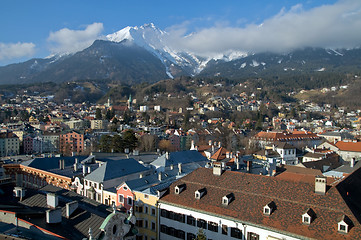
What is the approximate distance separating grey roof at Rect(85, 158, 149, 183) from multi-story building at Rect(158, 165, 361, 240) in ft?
30.9

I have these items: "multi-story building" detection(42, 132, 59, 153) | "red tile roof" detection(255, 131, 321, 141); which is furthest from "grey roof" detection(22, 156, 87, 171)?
"red tile roof" detection(255, 131, 321, 141)

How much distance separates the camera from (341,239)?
16078mm

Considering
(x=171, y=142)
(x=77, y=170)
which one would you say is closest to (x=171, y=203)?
(x=77, y=170)

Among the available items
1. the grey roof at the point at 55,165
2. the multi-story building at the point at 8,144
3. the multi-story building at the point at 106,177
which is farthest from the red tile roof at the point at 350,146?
the multi-story building at the point at 8,144

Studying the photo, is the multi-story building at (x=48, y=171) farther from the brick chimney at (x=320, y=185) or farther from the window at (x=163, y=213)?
the brick chimney at (x=320, y=185)

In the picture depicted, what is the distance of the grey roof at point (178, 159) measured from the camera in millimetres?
40344

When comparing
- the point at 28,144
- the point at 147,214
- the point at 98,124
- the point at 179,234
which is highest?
the point at 98,124

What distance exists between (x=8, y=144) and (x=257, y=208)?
82457mm

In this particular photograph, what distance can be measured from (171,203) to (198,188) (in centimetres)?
230

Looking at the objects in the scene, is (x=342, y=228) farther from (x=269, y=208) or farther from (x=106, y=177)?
(x=106, y=177)

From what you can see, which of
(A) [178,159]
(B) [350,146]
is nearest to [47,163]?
(A) [178,159]

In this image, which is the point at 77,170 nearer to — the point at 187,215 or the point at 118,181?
the point at 118,181

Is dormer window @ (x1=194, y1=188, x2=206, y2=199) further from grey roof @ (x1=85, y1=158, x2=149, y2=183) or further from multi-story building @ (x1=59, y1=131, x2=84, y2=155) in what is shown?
multi-story building @ (x1=59, y1=131, x2=84, y2=155)

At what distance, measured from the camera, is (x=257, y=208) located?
64.7ft
